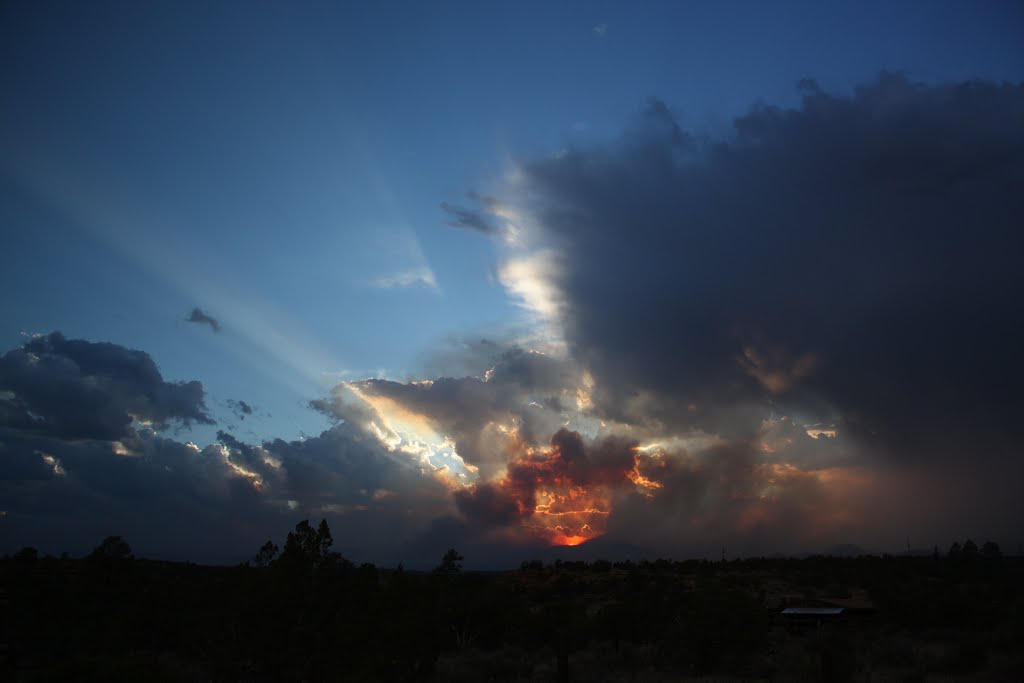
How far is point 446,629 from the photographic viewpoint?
3966 cm

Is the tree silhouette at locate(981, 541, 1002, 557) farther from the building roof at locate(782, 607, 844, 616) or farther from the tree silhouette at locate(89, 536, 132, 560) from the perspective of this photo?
the tree silhouette at locate(89, 536, 132, 560)

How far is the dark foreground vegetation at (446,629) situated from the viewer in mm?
21969

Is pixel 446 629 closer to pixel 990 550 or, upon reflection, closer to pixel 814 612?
A: pixel 814 612

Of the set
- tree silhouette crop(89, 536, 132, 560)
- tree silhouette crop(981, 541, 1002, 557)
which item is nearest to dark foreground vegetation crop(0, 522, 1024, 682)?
tree silhouette crop(89, 536, 132, 560)

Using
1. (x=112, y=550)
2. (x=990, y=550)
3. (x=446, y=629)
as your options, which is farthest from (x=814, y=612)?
(x=990, y=550)

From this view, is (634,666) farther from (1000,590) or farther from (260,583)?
(1000,590)

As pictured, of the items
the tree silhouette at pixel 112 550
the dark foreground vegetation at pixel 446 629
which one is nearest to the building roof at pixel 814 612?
the dark foreground vegetation at pixel 446 629

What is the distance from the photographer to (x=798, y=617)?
3969 centimetres

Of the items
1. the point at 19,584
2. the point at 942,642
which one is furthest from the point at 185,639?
the point at 942,642

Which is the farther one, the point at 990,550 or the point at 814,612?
the point at 990,550

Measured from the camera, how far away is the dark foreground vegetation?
21969 mm

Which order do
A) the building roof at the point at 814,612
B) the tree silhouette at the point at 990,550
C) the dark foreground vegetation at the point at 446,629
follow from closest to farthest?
the dark foreground vegetation at the point at 446,629, the building roof at the point at 814,612, the tree silhouette at the point at 990,550

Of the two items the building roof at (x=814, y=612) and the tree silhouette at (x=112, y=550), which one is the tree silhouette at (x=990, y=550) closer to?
the building roof at (x=814, y=612)

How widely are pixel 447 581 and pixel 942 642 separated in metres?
31.4
